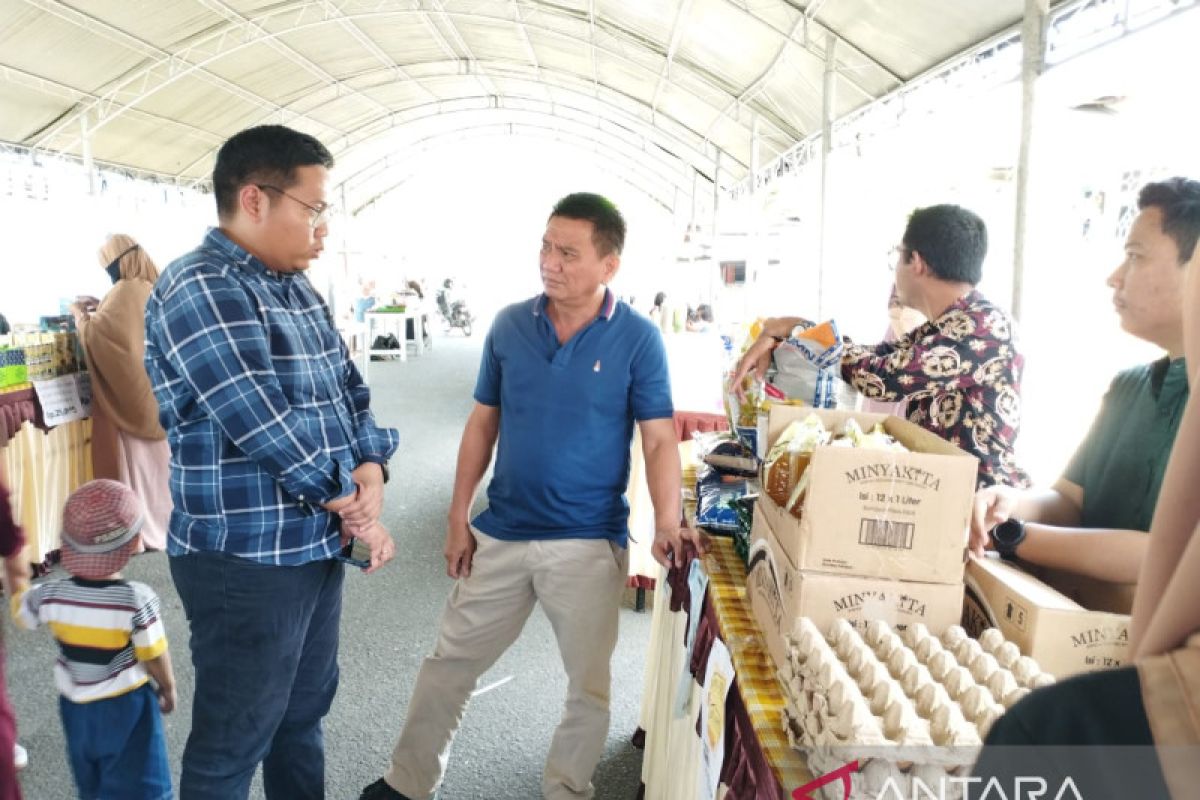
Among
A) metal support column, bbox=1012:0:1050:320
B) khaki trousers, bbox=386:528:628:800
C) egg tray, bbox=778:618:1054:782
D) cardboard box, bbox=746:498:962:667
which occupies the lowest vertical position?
khaki trousers, bbox=386:528:628:800

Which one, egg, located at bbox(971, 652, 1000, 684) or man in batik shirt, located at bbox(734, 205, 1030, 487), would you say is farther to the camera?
man in batik shirt, located at bbox(734, 205, 1030, 487)

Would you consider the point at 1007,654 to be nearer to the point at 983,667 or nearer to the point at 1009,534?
the point at 983,667

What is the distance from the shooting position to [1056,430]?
628 centimetres

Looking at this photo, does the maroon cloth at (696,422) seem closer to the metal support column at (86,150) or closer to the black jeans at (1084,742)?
the black jeans at (1084,742)

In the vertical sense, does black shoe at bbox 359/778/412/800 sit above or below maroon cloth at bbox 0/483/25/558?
below

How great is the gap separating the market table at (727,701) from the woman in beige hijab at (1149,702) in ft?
1.50

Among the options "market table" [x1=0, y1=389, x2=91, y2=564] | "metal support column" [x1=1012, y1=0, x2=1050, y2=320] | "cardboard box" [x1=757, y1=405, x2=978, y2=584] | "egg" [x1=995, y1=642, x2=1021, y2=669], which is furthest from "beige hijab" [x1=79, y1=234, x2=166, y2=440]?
"metal support column" [x1=1012, y1=0, x2=1050, y2=320]

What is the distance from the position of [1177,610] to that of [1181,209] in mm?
1201

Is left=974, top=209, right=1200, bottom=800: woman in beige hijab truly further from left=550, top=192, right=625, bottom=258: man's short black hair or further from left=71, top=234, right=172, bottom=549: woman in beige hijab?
left=71, top=234, right=172, bottom=549: woman in beige hijab

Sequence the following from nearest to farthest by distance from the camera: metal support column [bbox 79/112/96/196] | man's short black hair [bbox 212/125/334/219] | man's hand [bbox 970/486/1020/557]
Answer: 1. man's hand [bbox 970/486/1020/557]
2. man's short black hair [bbox 212/125/334/219]
3. metal support column [bbox 79/112/96/196]

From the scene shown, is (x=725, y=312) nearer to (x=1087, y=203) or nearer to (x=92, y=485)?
(x=1087, y=203)

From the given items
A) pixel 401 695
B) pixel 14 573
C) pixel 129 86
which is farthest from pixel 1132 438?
pixel 129 86

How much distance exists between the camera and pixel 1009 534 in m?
1.33

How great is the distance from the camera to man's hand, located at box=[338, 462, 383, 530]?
1.58 m
